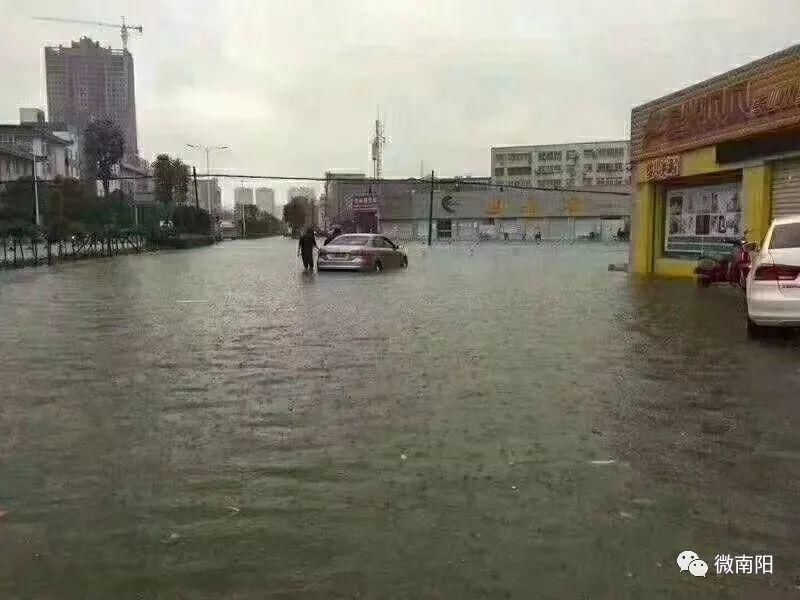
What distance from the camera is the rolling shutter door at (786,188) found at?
18297mm

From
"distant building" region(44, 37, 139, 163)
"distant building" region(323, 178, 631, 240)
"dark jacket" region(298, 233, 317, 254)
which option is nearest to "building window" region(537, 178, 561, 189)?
"distant building" region(323, 178, 631, 240)

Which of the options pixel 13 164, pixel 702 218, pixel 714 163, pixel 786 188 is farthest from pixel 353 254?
pixel 13 164

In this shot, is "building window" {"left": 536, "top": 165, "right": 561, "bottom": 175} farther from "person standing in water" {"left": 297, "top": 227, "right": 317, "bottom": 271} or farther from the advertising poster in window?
the advertising poster in window

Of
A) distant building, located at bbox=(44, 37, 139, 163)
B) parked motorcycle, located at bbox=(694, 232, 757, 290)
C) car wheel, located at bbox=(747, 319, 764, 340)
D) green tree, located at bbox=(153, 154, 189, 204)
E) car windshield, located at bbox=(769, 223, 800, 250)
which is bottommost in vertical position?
car wheel, located at bbox=(747, 319, 764, 340)

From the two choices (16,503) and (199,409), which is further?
(199,409)

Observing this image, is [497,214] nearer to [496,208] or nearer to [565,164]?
[496,208]

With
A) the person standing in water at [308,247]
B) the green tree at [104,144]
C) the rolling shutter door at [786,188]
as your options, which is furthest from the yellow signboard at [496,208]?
the rolling shutter door at [786,188]

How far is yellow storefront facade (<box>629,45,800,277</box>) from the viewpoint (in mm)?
18438

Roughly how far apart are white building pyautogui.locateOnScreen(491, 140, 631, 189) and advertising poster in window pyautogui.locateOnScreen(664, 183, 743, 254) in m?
105

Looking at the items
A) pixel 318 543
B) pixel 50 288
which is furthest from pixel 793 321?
pixel 50 288

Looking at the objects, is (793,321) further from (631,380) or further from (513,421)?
(513,421)

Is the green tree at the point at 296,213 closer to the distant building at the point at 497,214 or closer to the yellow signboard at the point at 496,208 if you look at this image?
the distant building at the point at 497,214

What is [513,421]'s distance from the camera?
622 cm

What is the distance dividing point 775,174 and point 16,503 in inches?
743
